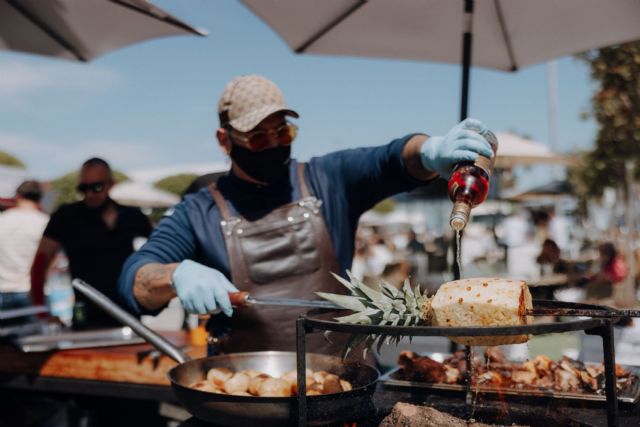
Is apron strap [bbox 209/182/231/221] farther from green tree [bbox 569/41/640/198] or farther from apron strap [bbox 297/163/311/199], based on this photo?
green tree [bbox 569/41/640/198]

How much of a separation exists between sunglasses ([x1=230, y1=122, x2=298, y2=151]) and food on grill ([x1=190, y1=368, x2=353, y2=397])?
3.57 ft

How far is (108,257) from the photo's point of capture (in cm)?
496

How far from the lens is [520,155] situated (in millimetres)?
10594

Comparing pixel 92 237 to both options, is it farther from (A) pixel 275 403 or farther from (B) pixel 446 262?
(B) pixel 446 262

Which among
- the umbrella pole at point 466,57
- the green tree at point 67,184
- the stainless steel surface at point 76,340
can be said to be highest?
the green tree at point 67,184

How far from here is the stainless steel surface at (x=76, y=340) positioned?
144 inches

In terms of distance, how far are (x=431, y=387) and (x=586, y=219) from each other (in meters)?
29.0

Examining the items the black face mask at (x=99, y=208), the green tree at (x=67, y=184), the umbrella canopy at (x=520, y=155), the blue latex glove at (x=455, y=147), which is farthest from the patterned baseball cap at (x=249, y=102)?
the green tree at (x=67, y=184)

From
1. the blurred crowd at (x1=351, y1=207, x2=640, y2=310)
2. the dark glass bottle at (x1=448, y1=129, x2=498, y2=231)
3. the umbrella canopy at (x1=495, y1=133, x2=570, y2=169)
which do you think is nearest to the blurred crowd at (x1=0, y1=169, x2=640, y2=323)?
the blurred crowd at (x1=351, y1=207, x2=640, y2=310)

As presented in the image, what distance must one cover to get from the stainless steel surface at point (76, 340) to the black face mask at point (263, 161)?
5.56 ft

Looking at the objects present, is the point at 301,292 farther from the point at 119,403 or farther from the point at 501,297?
the point at 119,403

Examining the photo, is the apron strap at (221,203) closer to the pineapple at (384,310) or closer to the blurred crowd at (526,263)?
the pineapple at (384,310)

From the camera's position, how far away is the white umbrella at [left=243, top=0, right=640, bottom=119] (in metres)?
3.66

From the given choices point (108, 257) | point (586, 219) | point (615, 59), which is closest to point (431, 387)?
point (108, 257)
